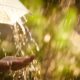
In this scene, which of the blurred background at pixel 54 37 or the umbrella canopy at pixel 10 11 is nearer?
the umbrella canopy at pixel 10 11

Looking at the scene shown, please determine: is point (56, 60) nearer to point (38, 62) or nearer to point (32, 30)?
point (38, 62)

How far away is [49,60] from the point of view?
4.53ft

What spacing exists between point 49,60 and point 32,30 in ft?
0.65

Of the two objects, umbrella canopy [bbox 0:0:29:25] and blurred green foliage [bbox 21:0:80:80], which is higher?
umbrella canopy [bbox 0:0:29:25]

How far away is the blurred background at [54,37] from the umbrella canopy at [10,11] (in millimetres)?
60

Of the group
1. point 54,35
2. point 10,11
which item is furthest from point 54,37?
point 10,11

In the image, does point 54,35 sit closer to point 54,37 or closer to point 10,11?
point 54,37

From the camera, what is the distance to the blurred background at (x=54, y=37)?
1.35 meters

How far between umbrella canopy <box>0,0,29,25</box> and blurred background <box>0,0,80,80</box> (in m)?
0.06

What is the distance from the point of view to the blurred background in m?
1.35

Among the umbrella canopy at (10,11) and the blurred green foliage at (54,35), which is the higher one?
the umbrella canopy at (10,11)

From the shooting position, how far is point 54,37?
140cm

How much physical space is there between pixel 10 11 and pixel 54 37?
308 millimetres

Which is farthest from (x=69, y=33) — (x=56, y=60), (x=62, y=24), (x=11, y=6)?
(x=11, y=6)
